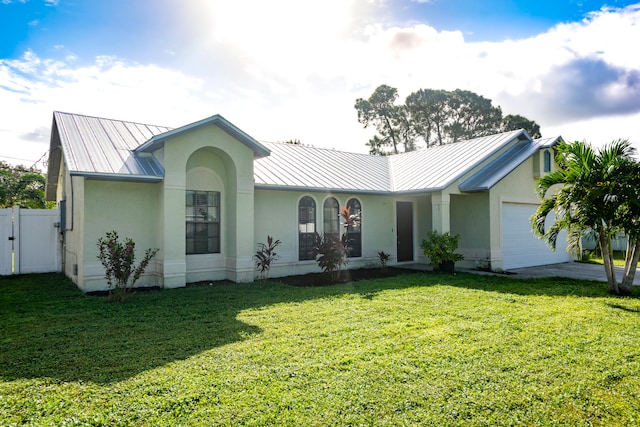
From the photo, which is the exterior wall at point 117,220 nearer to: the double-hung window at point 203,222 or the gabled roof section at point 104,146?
the gabled roof section at point 104,146

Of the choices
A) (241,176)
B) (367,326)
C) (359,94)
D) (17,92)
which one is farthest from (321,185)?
(359,94)

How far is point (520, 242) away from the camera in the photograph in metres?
14.4

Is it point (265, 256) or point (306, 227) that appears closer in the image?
point (265, 256)

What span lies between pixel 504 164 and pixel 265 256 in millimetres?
9087

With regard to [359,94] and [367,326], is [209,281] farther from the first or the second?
[359,94]

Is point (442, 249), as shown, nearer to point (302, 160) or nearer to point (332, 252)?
point (332, 252)

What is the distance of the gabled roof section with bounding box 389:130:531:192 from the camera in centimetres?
1348

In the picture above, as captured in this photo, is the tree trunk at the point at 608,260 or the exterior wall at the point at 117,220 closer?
the tree trunk at the point at 608,260

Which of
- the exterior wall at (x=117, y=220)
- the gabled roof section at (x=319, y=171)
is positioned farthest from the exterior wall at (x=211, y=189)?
the gabled roof section at (x=319, y=171)

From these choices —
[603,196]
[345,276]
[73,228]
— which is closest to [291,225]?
[345,276]

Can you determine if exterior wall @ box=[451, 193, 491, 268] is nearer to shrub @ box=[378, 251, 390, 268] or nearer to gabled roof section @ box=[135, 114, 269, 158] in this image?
shrub @ box=[378, 251, 390, 268]

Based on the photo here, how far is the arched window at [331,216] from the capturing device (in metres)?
13.2

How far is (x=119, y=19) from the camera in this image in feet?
31.0

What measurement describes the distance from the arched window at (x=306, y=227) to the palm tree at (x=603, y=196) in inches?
268
